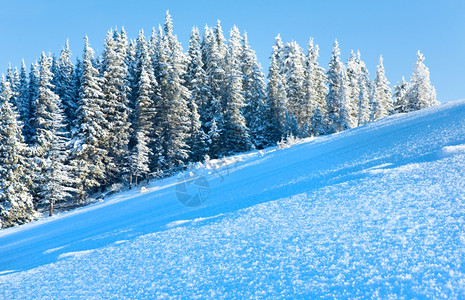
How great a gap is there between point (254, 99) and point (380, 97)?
2019 cm

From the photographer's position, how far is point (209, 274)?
497cm

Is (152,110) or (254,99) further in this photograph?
(254,99)

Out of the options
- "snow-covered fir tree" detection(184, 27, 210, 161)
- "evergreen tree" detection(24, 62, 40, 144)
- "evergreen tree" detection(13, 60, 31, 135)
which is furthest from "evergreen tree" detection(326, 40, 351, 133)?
"evergreen tree" detection(13, 60, 31, 135)

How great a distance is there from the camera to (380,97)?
52.3 metres

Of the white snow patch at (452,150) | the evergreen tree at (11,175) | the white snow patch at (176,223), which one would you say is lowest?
the white snow patch at (176,223)

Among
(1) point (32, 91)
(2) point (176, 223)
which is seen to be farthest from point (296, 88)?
(2) point (176, 223)

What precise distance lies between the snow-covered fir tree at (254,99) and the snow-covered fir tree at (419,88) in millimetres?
17551

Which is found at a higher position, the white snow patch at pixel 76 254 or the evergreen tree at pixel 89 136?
the evergreen tree at pixel 89 136

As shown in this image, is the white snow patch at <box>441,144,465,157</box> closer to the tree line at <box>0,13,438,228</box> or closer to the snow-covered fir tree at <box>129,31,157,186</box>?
the tree line at <box>0,13,438,228</box>

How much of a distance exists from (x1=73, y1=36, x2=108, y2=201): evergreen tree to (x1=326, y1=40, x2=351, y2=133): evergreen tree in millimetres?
28826

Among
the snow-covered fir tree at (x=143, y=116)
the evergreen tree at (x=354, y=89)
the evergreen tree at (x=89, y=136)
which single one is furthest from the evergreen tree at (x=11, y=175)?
the evergreen tree at (x=354, y=89)

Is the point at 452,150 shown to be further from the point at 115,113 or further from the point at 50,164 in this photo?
the point at 115,113

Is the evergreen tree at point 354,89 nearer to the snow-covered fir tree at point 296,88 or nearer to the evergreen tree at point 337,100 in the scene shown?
the evergreen tree at point 337,100

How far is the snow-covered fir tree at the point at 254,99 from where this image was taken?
45.6 m
